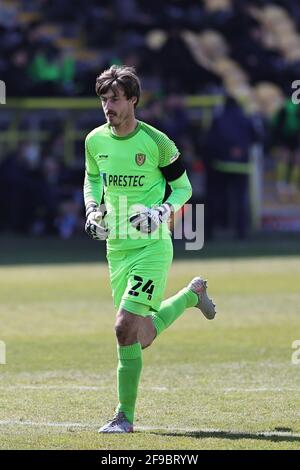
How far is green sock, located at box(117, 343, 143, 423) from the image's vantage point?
8039 mm

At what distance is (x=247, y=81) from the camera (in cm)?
3081

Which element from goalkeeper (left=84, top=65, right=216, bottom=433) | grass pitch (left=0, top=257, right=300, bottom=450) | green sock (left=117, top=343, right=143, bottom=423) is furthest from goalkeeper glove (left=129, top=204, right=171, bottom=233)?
grass pitch (left=0, top=257, right=300, bottom=450)

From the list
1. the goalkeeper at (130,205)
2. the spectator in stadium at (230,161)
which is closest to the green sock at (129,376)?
the goalkeeper at (130,205)

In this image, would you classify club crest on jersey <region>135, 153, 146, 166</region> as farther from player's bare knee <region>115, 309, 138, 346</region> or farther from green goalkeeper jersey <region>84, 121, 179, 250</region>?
player's bare knee <region>115, 309, 138, 346</region>

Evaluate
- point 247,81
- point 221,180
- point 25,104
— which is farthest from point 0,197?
point 247,81

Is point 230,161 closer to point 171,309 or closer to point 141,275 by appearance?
point 171,309

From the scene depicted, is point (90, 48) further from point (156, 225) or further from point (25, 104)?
point (156, 225)

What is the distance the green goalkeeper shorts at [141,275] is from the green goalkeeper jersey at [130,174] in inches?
2.5

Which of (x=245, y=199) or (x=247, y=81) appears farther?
(x=247, y=81)

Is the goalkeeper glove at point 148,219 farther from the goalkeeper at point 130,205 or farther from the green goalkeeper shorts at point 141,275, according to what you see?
the green goalkeeper shorts at point 141,275

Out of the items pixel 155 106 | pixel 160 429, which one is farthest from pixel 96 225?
pixel 155 106

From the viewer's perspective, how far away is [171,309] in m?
9.24

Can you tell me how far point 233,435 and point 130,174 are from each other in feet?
6.17
